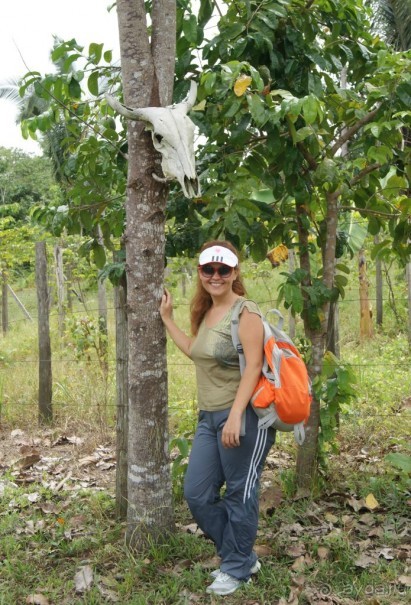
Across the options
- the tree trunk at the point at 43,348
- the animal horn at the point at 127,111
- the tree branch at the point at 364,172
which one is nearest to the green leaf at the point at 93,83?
the animal horn at the point at 127,111

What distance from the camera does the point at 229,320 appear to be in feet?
11.5

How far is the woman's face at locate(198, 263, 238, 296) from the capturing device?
3.54 metres

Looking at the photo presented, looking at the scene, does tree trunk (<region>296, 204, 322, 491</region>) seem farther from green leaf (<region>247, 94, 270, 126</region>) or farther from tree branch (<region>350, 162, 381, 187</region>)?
green leaf (<region>247, 94, 270, 126</region>)

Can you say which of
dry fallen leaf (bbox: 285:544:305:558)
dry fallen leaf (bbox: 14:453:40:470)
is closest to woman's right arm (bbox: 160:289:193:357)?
dry fallen leaf (bbox: 285:544:305:558)

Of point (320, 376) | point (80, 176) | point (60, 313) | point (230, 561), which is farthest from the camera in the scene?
point (60, 313)

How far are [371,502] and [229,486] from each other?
1.36 metres

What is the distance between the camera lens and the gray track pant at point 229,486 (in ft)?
11.3

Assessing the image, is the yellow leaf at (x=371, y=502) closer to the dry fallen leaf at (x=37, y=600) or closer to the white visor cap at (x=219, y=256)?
the white visor cap at (x=219, y=256)

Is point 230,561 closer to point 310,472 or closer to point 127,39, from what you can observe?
point 310,472

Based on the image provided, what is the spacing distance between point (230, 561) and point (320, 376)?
143 centimetres

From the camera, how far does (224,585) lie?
136 inches

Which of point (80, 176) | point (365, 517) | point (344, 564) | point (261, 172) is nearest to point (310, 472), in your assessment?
point (365, 517)

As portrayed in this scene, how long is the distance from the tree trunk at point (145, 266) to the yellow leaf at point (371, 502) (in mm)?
1392

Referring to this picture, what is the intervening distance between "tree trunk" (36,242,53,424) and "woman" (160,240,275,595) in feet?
12.3
